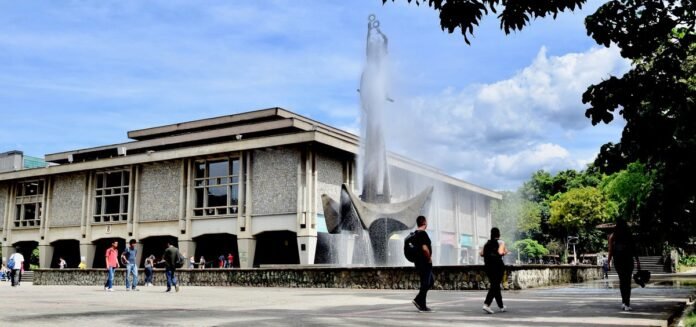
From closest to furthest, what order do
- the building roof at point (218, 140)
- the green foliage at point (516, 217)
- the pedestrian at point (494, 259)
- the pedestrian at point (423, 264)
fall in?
the pedestrian at point (423, 264), the pedestrian at point (494, 259), the building roof at point (218, 140), the green foliage at point (516, 217)

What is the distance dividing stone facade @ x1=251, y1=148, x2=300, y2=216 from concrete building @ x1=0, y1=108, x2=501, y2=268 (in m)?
0.06

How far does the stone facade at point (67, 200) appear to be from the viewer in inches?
1822

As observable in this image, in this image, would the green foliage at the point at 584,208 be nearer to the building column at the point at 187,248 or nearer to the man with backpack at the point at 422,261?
the building column at the point at 187,248

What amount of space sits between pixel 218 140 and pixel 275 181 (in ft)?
26.2

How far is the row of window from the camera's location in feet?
132

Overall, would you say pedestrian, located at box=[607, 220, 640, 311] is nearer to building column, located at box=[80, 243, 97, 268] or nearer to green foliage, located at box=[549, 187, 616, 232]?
building column, located at box=[80, 243, 97, 268]

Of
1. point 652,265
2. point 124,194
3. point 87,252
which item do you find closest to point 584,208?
point 652,265

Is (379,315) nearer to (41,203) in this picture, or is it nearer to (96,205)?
(96,205)

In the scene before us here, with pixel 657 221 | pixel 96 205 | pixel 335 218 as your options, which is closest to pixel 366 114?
pixel 335 218

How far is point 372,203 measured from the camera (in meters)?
23.1

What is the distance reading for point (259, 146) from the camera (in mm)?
38000

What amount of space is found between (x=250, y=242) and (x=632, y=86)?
31660mm

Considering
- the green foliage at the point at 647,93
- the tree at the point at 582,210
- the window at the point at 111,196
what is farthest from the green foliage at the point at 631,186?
the window at the point at 111,196

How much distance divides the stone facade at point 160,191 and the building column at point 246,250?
19.7 ft
